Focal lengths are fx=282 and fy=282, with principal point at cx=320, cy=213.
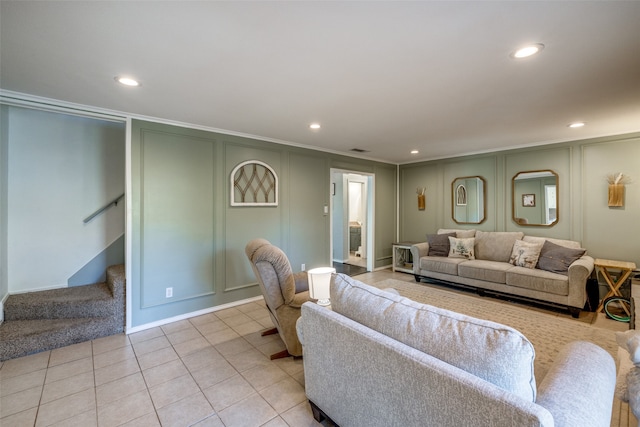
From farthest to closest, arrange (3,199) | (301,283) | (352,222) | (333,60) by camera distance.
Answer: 1. (352,222)
2. (301,283)
3. (3,199)
4. (333,60)

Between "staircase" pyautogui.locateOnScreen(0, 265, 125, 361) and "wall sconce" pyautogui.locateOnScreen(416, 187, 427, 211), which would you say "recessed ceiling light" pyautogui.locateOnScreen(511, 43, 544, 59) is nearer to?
"staircase" pyautogui.locateOnScreen(0, 265, 125, 361)

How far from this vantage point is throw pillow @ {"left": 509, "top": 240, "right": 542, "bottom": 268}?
12.9 ft

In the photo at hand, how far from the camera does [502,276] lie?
394cm

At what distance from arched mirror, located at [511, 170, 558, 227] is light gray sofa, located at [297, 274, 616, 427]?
→ 3.81m

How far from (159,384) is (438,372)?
7.00 ft

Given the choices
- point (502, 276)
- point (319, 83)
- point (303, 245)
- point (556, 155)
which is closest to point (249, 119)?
point (319, 83)

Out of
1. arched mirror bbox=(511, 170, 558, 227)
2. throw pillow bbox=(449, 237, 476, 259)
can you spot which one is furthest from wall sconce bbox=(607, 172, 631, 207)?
throw pillow bbox=(449, 237, 476, 259)

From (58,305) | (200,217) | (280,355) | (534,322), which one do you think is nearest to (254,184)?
(200,217)

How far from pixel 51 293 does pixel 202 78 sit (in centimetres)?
288

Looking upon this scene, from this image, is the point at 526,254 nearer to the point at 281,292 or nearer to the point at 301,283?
the point at 301,283

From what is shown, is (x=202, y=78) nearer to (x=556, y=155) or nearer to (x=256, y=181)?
(x=256, y=181)

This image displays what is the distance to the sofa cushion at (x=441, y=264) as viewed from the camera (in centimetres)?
446

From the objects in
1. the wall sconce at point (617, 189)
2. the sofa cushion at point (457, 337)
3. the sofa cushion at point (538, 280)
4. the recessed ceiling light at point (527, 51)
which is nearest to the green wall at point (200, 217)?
the sofa cushion at point (457, 337)

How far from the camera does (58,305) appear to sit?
2834 mm
